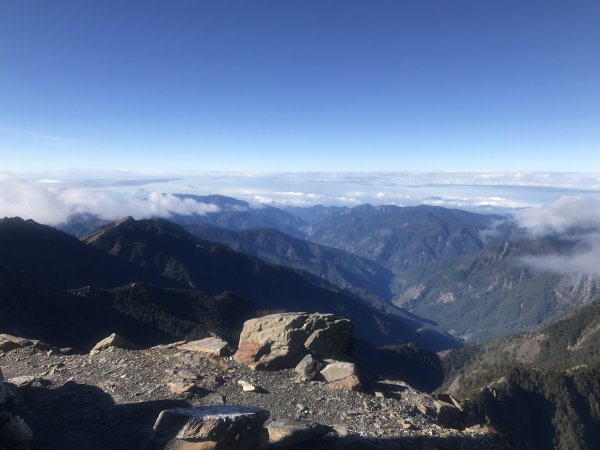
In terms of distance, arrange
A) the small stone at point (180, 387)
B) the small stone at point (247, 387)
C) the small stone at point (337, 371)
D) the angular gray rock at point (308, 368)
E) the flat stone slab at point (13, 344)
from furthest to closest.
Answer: the flat stone slab at point (13, 344) → the angular gray rock at point (308, 368) → the small stone at point (337, 371) → the small stone at point (247, 387) → the small stone at point (180, 387)

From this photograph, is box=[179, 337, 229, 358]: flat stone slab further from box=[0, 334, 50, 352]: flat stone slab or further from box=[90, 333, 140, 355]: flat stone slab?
box=[0, 334, 50, 352]: flat stone slab

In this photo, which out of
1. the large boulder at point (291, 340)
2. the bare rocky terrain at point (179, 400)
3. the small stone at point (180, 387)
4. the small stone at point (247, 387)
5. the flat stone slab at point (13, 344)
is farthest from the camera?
the flat stone slab at point (13, 344)

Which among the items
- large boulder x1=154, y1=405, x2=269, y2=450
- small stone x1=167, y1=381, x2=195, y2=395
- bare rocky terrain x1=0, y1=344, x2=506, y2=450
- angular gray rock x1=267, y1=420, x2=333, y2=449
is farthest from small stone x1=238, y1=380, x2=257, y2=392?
large boulder x1=154, y1=405, x2=269, y2=450

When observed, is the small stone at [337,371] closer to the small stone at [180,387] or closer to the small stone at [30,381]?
the small stone at [180,387]

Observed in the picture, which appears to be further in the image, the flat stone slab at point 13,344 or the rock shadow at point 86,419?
the flat stone slab at point 13,344

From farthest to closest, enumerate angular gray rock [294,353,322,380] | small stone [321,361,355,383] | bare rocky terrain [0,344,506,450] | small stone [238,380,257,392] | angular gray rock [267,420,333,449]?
angular gray rock [294,353,322,380] → small stone [321,361,355,383] → small stone [238,380,257,392] → bare rocky terrain [0,344,506,450] → angular gray rock [267,420,333,449]

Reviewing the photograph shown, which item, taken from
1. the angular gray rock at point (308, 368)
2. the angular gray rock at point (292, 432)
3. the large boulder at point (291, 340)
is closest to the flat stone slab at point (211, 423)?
the angular gray rock at point (292, 432)

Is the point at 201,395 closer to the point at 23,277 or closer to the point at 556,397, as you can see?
the point at 23,277
